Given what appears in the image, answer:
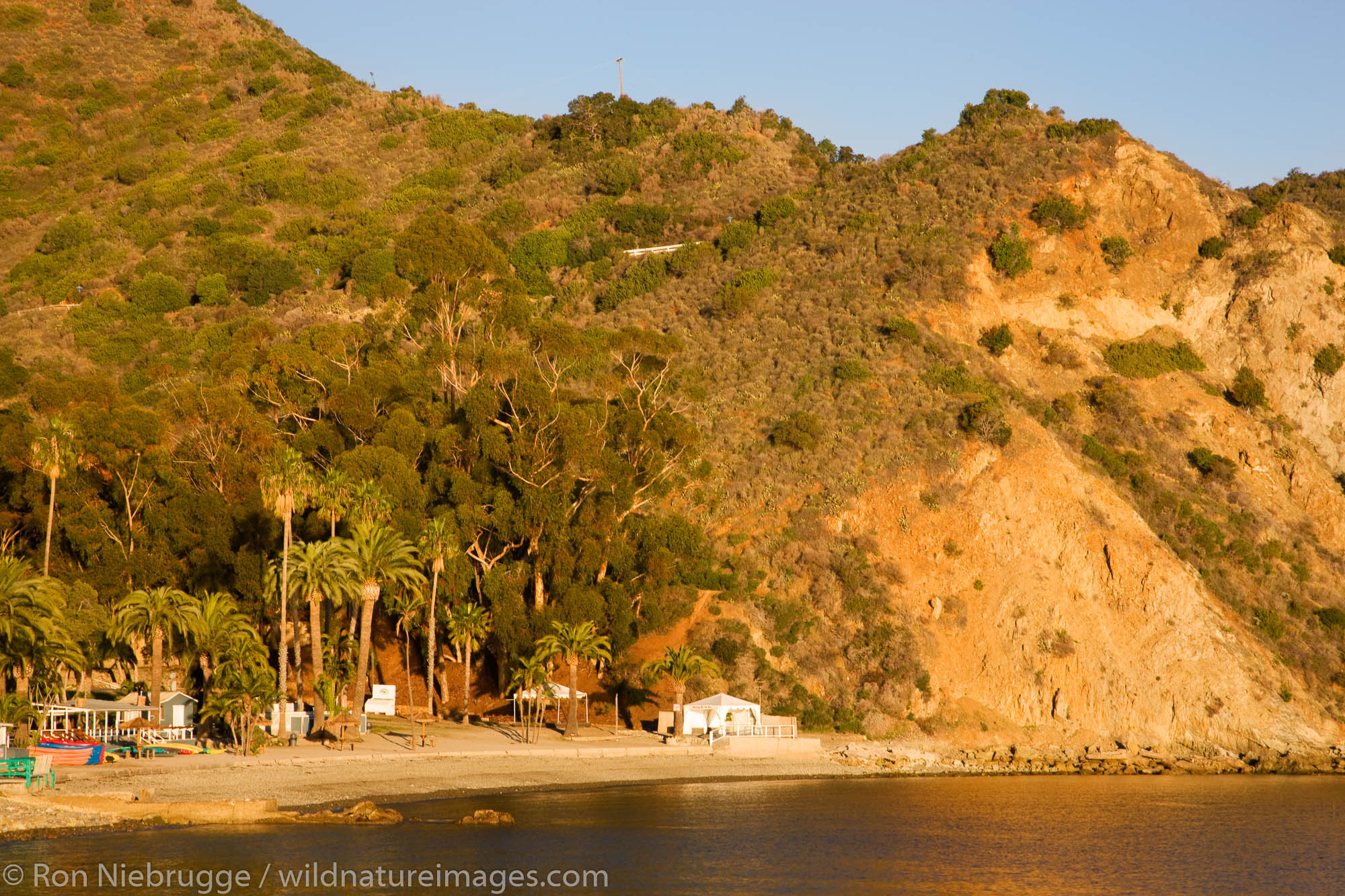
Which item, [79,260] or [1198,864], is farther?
[79,260]

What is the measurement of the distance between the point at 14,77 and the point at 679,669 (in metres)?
108

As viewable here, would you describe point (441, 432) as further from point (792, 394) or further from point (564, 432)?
point (792, 394)

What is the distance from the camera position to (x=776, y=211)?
9400 centimetres

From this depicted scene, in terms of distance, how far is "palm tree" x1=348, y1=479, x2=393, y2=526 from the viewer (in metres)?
50.1

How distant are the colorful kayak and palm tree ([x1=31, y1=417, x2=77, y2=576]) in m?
12.5

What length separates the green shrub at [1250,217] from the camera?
269 feet

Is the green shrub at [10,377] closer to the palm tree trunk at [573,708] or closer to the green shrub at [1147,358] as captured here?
the palm tree trunk at [573,708]

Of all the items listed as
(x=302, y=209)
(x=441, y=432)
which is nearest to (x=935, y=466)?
(x=441, y=432)

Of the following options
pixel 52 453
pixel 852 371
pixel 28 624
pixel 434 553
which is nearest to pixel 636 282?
pixel 852 371

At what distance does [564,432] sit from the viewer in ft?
187

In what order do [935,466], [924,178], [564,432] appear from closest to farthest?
[564,432] → [935,466] → [924,178]

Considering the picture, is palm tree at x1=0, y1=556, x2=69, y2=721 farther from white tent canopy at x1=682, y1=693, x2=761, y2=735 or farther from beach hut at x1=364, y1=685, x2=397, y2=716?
white tent canopy at x1=682, y1=693, x2=761, y2=735

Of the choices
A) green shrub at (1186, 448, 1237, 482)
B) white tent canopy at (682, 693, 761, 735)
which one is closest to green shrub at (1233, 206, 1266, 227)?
green shrub at (1186, 448, 1237, 482)

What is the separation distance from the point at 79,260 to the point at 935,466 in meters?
73.4
